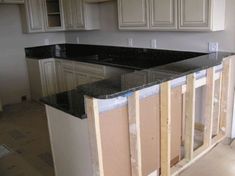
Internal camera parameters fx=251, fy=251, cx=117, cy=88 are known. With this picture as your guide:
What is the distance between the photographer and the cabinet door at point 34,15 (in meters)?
4.45

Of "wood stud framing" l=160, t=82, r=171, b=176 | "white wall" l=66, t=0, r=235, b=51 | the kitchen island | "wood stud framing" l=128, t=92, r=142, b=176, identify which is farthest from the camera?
"white wall" l=66, t=0, r=235, b=51

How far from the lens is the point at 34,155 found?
2.86 m

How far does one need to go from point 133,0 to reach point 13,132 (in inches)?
96.3

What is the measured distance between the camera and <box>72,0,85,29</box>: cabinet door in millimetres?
4225

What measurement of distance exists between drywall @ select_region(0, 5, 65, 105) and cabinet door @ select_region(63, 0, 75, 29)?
654 millimetres

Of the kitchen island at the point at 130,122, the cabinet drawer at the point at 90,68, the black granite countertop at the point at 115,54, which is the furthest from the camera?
the cabinet drawer at the point at 90,68

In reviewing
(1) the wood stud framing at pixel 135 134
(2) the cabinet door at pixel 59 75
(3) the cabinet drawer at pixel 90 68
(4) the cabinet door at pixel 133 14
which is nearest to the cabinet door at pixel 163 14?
(4) the cabinet door at pixel 133 14

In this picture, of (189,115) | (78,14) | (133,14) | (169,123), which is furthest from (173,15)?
(78,14)

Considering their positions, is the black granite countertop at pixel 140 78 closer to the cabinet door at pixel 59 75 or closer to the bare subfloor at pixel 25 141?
the bare subfloor at pixel 25 141

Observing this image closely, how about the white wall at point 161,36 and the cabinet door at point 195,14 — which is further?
the white wall at point 161,36

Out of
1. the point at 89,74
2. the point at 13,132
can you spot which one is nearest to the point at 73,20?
the point at 89,74

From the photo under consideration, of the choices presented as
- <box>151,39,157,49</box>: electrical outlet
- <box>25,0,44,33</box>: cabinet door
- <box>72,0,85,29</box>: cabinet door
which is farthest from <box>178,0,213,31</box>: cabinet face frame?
<box>25,0,44,33</box>: cabinet door

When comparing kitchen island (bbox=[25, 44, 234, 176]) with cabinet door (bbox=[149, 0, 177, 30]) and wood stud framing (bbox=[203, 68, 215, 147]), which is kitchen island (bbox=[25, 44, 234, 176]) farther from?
cabinet door (bbox=[149, 0, 177, 30])

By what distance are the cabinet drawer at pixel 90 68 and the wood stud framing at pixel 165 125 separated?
179cm
